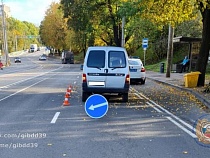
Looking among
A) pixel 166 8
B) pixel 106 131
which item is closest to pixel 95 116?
pixel 106 131

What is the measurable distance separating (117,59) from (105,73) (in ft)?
2.32

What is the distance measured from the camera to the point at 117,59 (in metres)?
11.0

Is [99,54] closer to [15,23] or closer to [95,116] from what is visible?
[95,116]

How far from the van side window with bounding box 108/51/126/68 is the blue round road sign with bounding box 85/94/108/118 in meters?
2.77

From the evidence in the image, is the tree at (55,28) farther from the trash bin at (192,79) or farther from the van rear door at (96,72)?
the van rear door at (96,72)

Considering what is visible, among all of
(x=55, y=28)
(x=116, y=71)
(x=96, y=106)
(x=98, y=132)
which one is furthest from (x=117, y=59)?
(x=55, y=28)

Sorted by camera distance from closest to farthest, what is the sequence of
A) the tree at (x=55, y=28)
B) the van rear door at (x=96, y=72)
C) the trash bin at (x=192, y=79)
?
the van rear door at (x=96, y=72) < the trash bin at (x=192, y=79) < the tree at (x=55, y=28)

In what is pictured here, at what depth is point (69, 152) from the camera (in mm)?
5566

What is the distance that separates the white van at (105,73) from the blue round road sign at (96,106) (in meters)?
2.46

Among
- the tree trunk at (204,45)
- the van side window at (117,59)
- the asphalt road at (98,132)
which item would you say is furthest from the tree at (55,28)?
the asphalt road at (98,132)

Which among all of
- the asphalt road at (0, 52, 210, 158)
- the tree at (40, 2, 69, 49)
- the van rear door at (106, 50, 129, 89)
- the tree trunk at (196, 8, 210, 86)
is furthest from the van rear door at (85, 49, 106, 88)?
the tree at (40, 2, 69, 49)

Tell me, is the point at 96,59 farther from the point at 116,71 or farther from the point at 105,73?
the point at 116,71

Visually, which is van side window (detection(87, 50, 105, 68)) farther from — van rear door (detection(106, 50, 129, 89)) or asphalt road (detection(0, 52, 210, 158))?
asphalt road (detection(0, 52, 210, 158))

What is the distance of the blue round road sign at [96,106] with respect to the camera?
8375mm
